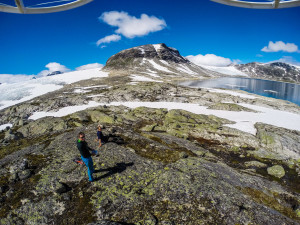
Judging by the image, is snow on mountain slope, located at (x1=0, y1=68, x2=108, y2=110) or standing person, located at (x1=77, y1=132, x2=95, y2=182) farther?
snow on mountain slope, located at (x1=0, y1=68, x2=108, y2=110)

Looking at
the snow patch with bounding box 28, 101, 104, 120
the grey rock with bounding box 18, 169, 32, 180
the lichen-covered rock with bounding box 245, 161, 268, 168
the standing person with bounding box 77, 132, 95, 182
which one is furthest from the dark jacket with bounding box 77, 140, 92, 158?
the snow patch with bounding box 28, 101, 104, 120

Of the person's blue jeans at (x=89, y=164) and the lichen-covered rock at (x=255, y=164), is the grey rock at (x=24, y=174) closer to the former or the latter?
the person's blue jeans at (x=89, y=164)

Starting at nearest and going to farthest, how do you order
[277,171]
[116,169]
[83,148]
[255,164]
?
[83,148]
[116,169]
[277,171]
[255,164]

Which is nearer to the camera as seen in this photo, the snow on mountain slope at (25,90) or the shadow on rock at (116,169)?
the shadow on rock at (116,169)

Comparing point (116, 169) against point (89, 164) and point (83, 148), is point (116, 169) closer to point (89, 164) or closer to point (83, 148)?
point (89, 164)

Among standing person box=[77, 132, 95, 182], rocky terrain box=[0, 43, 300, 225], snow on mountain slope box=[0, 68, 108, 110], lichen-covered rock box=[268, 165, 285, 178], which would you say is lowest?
lichen-covered rock box=[268, 165, 285, 178]

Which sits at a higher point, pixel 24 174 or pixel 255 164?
pixel 24 174

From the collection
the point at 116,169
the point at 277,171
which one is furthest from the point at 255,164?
the point at 116,169

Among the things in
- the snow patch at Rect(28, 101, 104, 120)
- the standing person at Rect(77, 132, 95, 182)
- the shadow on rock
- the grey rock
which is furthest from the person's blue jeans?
the snow patch at Rect(28, 101, 104, 120)

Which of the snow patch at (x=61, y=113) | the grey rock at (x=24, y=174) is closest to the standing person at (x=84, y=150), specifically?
the grey rock at (x=24, y=174)

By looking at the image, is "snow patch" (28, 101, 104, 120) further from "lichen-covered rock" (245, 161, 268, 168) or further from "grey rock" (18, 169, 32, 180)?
"lichen-covered rock" (245, 161, 268, 168)

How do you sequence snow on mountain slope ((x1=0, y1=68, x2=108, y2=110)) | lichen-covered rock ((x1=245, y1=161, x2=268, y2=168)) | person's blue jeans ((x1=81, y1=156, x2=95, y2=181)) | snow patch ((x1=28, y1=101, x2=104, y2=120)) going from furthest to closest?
snow on mountain slope ((x1=0, y1=68, x2=108, y2=110))
snow patch ((x1=28, y1=101, x2=104, y2=120))
lichen-covered rock ((x1=245, y1=161, x2=268, y2=168))
person's blue jeans ((x1=81, y1=156, x2=95, y2=181))

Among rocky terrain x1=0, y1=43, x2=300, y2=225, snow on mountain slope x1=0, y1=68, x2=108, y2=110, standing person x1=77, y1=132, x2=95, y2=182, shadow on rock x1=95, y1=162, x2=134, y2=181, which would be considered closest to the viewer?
rocky terrain x1=0, y1=43, x2=300, y2=225

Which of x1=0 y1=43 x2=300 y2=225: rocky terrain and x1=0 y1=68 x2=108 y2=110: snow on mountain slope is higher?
x1=0 y1=68 x2=108 y2=110: snow on mountain slope
